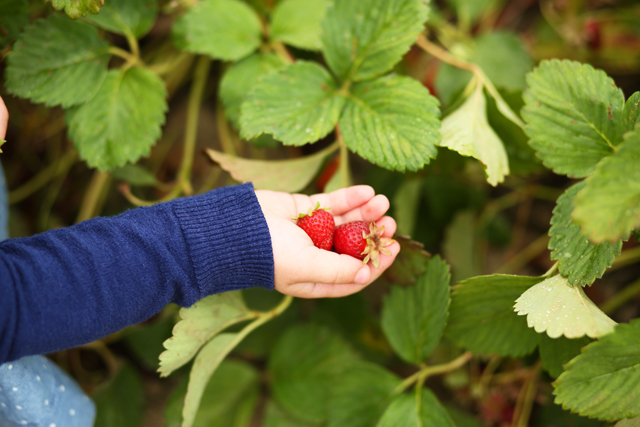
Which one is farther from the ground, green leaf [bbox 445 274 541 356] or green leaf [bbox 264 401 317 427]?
green leaf [bbox 445 274 541 356]

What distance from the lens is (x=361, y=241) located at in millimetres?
677

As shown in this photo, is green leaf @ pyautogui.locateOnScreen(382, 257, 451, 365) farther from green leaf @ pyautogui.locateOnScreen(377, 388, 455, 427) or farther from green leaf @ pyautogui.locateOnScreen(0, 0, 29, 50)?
green leaf @ pyautogui.locateOnScreen(0, 0, 29, 50)

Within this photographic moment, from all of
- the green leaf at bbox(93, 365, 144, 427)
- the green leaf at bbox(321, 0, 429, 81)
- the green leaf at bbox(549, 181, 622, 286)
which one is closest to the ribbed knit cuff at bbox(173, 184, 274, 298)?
the green leaf at bbox(321, 0, 429, 81)

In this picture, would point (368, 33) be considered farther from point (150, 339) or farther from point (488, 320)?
point (150, 339)

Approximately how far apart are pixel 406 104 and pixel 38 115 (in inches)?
40.1

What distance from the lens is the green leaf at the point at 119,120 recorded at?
31.5 inches

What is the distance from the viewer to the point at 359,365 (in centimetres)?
92

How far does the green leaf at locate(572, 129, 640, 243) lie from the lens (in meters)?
0.52

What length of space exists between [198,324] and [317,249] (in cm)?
22

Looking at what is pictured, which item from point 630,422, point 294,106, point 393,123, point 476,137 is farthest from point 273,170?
point 630,422

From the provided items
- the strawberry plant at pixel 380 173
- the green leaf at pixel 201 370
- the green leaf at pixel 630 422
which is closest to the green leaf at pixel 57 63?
the strawberry plant at pixel 380 173

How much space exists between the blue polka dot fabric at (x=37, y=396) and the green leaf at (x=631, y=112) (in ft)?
3.10

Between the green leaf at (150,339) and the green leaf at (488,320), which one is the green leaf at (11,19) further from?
the green leaf at (488,320)

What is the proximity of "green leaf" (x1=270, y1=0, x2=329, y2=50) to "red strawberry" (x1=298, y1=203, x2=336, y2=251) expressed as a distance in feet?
1.29
